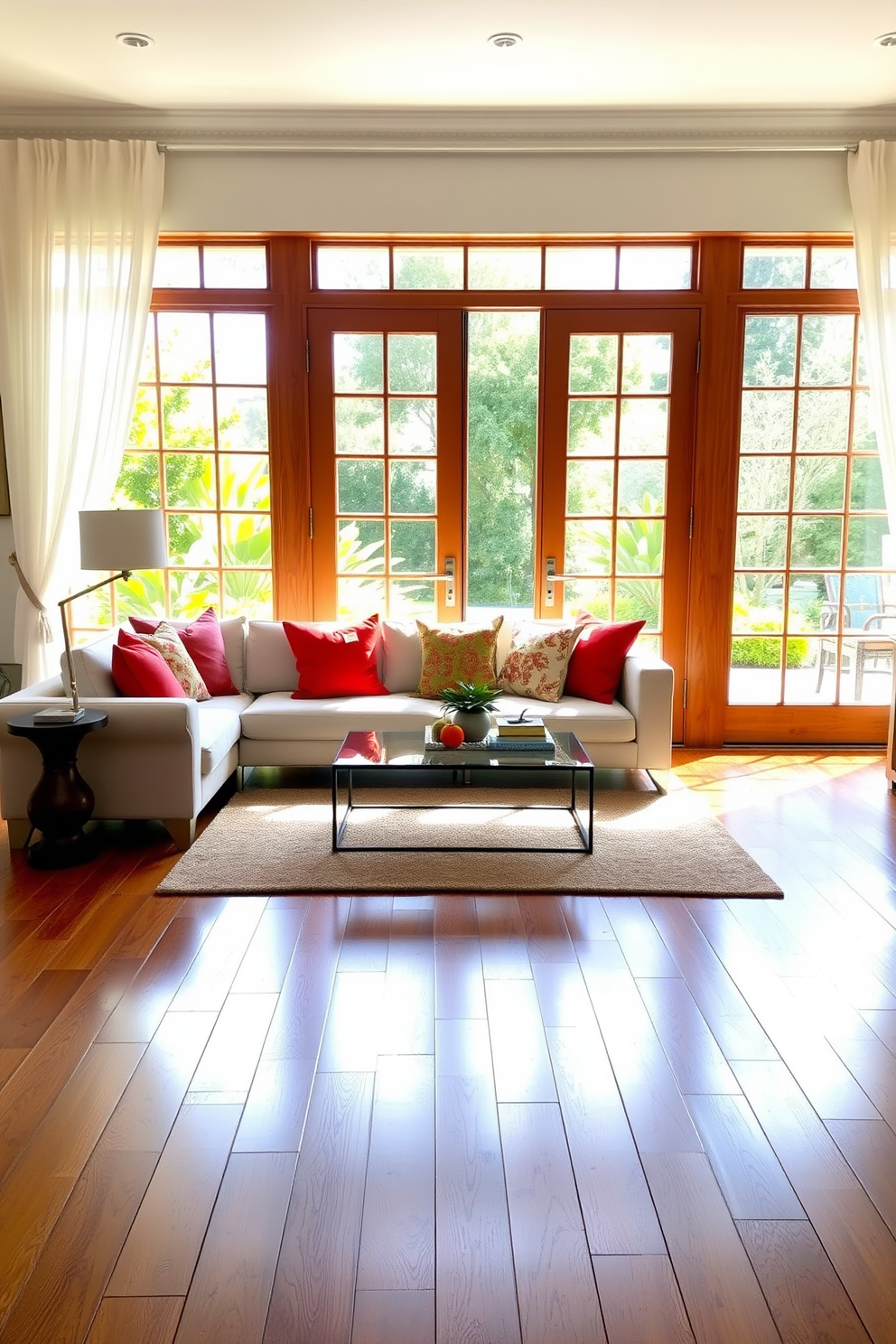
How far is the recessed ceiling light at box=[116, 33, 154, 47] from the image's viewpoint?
4102 millimetres

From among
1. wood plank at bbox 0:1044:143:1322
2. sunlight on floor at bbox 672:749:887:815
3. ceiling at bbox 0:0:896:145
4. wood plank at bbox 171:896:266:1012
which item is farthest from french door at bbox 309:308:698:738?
wood plank at bbox 0:1044:143:1322

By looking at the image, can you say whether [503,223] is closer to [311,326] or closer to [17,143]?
[311,326]

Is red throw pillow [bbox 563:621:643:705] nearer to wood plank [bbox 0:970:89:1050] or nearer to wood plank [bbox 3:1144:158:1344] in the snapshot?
wood plank [bbox 0:970:89:1050]

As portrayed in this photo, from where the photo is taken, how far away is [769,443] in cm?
553

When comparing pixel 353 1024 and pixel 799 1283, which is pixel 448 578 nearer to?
pixel 353 1024

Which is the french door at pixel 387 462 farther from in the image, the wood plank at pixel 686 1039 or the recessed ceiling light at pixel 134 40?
the wood plank at pixel 686 1039

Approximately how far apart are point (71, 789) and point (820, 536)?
400cm

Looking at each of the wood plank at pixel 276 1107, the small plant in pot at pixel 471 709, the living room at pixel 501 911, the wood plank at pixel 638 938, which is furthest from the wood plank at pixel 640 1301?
the small plant in pot at pixel 471 709

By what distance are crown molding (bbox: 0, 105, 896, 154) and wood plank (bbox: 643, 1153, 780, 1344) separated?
15.3ft

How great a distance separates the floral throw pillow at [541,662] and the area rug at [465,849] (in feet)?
1.78

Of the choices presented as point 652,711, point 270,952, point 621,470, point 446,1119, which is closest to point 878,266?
point 621,470

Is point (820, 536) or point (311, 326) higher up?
point (311, 326)

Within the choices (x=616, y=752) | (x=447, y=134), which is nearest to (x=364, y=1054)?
(x=616, y=752)

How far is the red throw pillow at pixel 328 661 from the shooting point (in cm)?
507
